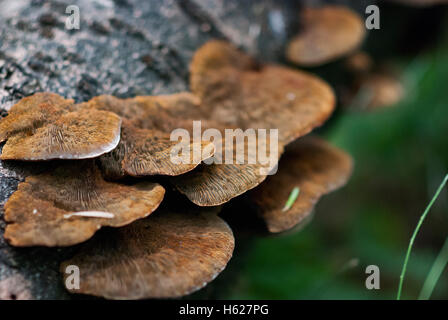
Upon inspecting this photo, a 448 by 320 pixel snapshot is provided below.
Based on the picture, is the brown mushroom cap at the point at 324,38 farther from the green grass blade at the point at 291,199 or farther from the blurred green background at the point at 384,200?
the green grass blade at the point at 291,199

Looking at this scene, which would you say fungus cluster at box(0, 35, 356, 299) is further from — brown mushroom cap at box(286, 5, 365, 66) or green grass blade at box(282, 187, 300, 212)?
brown mushroom cap at box(286, 5, 365, 66)

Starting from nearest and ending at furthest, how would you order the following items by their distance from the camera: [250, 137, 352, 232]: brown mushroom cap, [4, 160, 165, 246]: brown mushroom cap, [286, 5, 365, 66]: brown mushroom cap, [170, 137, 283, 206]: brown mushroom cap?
[4, 160, 165, 246]: brown mushroom cap < [170, 137, 283, 206]: brown mushroom cap < [250, 137, 352, 232]: brown mushroom cap < [286, 5, 365, 66]: brown mushroom cap

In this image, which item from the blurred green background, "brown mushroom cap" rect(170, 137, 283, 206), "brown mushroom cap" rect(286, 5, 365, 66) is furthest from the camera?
the blurred green background

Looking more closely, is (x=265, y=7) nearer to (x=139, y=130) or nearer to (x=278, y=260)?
(x=139, y=130)

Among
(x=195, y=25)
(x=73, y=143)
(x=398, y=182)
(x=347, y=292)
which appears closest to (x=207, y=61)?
→ (x=195, y=25)

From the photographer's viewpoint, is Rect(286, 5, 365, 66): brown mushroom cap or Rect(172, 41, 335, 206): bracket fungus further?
Rect(286, 5, 365, 66): brown mushroom cap

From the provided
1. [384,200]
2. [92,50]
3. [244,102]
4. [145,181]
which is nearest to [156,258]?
[145,181]

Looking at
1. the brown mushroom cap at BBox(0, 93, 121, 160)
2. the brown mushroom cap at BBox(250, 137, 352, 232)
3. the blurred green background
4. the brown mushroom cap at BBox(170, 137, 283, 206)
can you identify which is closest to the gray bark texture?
the brown mushroom cap at BBox(0, 93, 121, 160)

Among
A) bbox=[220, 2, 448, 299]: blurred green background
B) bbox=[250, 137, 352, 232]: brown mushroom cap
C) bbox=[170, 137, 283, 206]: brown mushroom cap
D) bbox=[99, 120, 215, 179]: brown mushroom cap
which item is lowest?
bbox=[220, 2, 448, 299]: blurred green background
